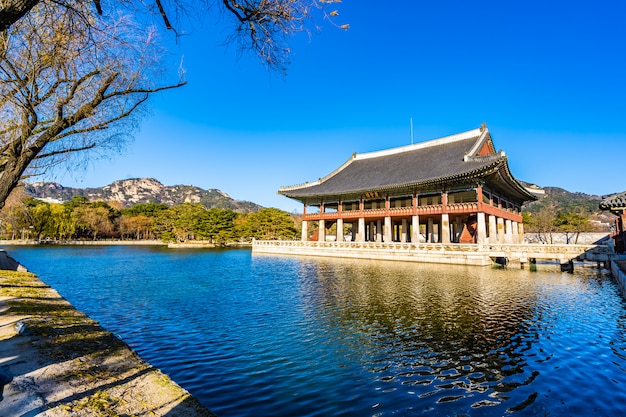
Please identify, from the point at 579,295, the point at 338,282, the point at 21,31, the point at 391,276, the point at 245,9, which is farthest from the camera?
the point at 391,276

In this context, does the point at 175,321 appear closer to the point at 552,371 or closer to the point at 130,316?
the point at 130,316

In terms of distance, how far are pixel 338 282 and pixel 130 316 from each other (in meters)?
9.06

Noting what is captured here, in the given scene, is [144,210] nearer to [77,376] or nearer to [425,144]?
[425,144]

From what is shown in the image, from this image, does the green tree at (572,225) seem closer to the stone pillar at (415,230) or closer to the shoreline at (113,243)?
the stone pillar at (415,230)

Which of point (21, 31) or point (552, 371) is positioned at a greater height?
point (21, 31)

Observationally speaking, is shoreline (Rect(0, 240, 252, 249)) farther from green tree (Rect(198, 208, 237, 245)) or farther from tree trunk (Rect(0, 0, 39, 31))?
tree trunk (Rect(0, 0, 39, 31))

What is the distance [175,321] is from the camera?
902 centimetres

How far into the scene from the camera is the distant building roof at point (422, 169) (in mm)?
26656

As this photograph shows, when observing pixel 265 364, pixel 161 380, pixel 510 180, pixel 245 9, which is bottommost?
pixel 265 364

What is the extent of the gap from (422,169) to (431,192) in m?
3.50

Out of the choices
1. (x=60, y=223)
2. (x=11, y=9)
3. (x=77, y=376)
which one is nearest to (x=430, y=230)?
(x=77, y=376)

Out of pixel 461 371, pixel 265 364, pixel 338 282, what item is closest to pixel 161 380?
pixel 265 364

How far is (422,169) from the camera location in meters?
32.1

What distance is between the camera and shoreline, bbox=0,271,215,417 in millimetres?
3334
